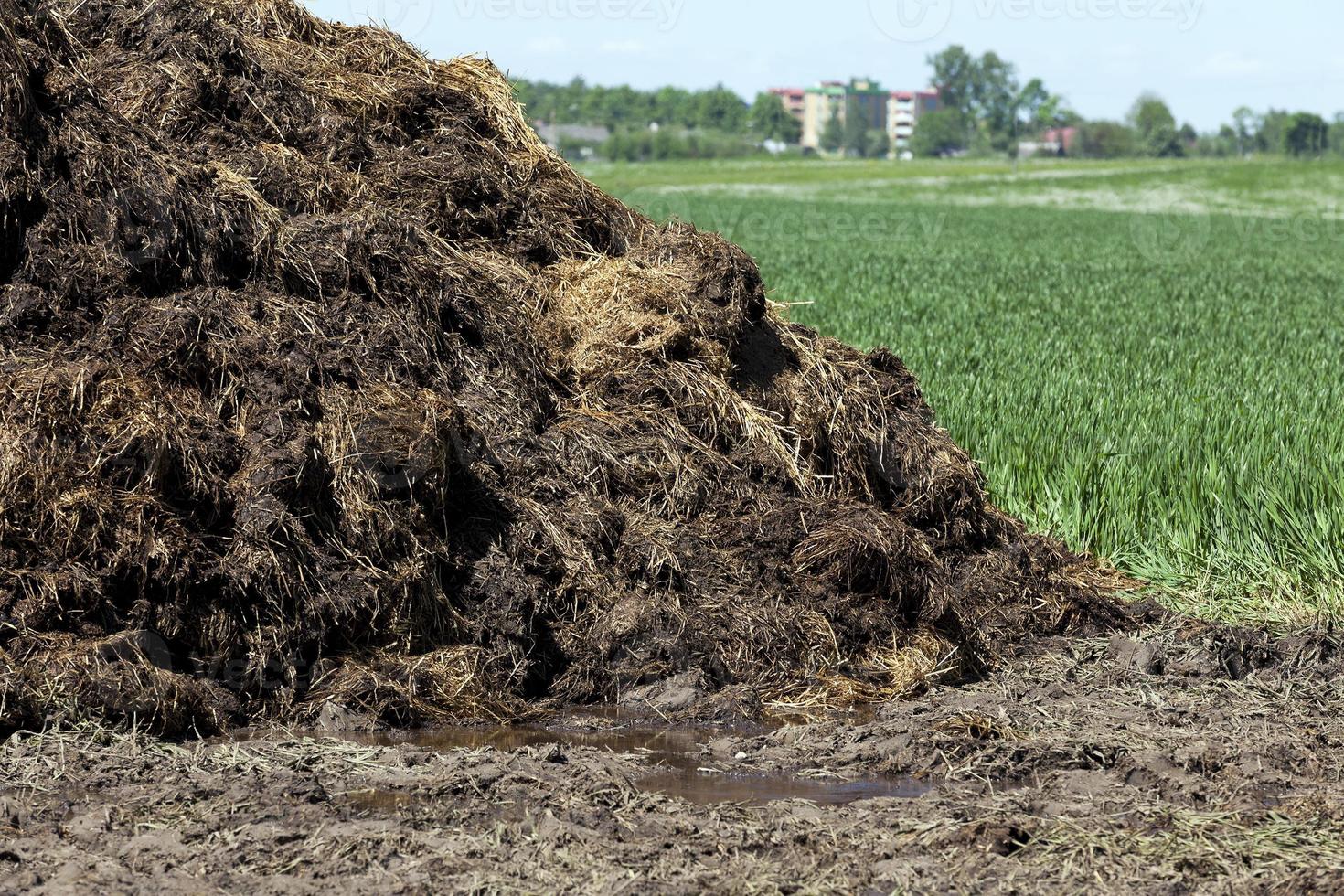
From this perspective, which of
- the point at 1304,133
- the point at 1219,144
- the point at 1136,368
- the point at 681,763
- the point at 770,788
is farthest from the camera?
the point at 1219,144

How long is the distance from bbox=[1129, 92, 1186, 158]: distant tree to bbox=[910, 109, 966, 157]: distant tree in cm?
2279

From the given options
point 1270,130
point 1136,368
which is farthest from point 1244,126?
point 1136,368

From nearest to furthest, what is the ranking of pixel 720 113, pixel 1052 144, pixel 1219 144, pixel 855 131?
pixel 1052 144
pixel 1219 144
pixel 855 131
pixel 720 113

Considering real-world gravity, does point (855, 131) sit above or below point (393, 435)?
above

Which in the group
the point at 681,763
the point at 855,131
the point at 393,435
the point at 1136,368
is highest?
the point at 855,131

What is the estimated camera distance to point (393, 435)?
18.6 ft

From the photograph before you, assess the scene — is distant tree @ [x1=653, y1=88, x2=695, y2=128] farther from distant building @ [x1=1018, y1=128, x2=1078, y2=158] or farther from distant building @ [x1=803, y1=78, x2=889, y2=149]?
distant building @ [x1=1018, y1=128, x2=1078, y2=158]

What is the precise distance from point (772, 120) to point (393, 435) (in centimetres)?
18048

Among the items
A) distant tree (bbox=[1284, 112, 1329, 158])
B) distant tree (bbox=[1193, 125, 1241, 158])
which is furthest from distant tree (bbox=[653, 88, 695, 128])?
distant tree (bbox=[1284, 112, 1329, 158])

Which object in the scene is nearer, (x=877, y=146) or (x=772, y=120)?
(x=877, y=146)

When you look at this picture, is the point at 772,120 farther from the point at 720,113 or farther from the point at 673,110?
the point at 673,110

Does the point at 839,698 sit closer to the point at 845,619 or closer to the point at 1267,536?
the point at 845,619

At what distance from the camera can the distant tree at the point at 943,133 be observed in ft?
542

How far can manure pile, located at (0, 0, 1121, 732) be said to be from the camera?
5301 mm
